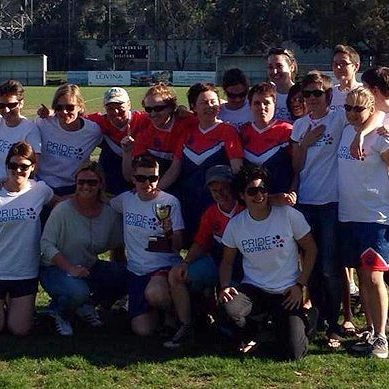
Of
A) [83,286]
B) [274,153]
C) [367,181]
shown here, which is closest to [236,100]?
[274,153]

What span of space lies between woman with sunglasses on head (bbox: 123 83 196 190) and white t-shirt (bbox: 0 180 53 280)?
3.08 ft

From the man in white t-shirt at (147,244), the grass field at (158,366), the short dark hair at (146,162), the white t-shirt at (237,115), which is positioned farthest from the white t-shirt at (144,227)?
the white t-shirt at (237,115)

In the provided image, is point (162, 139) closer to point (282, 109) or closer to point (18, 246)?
point (282, 109)

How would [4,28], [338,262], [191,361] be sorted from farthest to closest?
[4,28]
[338,262]
[191,361]

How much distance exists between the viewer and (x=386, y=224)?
5797 mm

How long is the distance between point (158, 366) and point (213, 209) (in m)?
1.31

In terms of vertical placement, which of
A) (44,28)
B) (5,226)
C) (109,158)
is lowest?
(5,226)

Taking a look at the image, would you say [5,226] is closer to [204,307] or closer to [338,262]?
[204,307]

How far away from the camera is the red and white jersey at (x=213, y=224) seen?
6.18 metres

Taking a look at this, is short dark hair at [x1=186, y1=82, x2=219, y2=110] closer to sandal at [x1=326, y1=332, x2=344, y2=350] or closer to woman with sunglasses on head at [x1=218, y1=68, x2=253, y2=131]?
woman with sunglasses on head at [x1=218, y1=68, x2=253, y2=131]

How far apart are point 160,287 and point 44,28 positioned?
69648mm

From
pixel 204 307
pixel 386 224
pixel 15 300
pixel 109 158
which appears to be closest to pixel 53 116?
pixel 109 158

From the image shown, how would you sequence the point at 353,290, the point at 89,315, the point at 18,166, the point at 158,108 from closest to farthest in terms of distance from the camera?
the point at 18,166, the point at 158,108, the point at 89,315, the point at 353,290

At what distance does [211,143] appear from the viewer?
20.6 feet
